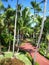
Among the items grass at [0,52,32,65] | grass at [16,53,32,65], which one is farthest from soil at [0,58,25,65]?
grass at [0,52,32,65]

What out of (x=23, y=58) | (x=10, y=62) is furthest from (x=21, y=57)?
(x=10, y=62)

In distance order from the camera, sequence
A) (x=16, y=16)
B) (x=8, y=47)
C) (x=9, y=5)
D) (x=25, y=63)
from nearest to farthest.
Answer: (x=25, y=63) → (x=16, y=16) → (x=9, y=5) → (x=8, y=47)

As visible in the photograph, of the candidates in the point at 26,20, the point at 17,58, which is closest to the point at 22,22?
the point at 26,20

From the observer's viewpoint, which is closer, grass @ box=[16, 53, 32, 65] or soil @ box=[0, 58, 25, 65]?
soil @ box=[0, 58, 25, 65]

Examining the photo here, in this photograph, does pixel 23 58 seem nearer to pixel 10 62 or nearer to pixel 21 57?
pixel 21 57

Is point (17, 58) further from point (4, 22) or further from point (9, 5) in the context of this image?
point (9, 5)

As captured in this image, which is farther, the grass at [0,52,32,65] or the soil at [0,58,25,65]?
the grass at [0,52,32,65]

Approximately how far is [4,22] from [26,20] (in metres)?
3.54

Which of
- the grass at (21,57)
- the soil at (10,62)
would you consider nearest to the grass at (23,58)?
the grass at (21,57)

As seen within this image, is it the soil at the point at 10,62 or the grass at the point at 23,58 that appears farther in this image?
the grass at the point at 23,58

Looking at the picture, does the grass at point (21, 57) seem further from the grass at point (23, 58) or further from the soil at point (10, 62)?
the soil at point (10, 62)

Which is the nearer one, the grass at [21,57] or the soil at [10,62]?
the soil at [10,62]

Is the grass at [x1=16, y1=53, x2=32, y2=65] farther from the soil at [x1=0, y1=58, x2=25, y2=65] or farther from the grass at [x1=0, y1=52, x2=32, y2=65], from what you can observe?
the soil at [x1=0, y1=58, x2=25, y2=65]

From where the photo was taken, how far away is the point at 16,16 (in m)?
28.3
